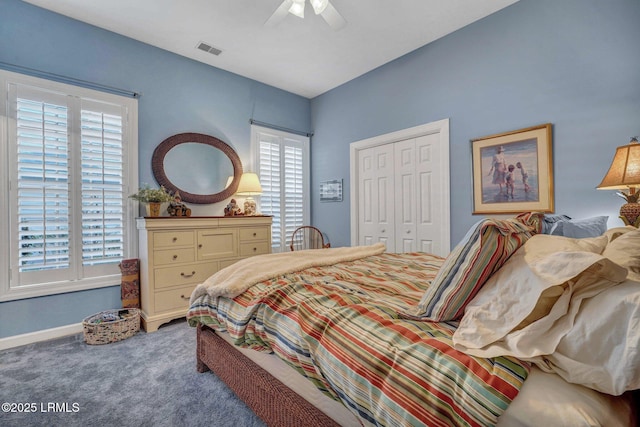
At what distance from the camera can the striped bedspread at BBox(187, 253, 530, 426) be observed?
2.32ft

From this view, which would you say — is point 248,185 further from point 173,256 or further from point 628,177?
point 628,177

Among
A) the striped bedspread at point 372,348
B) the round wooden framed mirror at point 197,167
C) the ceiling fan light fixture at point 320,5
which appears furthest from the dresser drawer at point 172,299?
the ceiling fan light fixture at point 320,5

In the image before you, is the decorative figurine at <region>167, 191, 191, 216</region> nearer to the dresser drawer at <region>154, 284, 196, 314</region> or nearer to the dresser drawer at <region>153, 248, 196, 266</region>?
the dresser drawer at <region>153, 248, 196, 266</region>

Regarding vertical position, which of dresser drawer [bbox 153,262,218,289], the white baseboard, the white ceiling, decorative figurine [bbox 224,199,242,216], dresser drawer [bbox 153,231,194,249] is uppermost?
the white ceiling

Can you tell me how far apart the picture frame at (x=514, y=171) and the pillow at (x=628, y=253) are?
6.16ft

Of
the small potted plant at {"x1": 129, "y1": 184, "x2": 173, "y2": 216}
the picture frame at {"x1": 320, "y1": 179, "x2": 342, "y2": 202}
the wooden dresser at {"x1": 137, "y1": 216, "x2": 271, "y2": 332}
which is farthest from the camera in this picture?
the picture frame at {"x1": 320, "y1": 179, "x2": 342, "y2": 202}

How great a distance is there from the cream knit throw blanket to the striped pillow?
913 millimetres

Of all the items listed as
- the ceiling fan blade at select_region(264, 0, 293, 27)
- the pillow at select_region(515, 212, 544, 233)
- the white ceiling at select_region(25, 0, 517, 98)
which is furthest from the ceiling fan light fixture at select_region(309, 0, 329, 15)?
the pillow at select_region(515, 212, 544, 233)

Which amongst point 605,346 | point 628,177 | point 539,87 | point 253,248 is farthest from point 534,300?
point 253,248

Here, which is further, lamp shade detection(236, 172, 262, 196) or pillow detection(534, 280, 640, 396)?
lamp shade detection(236, 172, 262, 196)

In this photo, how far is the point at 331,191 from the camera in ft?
14.4

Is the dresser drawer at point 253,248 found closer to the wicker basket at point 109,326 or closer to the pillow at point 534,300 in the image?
the wicker basket at point 109,326

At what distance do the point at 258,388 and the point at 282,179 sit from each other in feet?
10.7

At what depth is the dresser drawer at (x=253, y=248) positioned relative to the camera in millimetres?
3334
